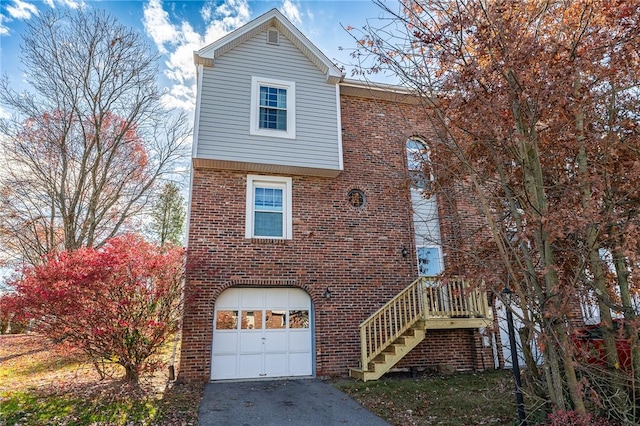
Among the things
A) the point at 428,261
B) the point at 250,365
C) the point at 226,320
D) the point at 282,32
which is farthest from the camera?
the point at 282,32

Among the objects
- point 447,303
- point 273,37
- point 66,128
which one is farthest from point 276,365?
point 66,128

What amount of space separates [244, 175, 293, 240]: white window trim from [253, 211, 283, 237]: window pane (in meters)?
0.14

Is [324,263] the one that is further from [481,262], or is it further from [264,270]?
[481,262]

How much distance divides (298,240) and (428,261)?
13.5 feet

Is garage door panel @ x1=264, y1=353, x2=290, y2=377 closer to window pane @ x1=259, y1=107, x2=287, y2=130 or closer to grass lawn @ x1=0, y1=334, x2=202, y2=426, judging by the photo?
grass lawn @ x1=0, y1=334, x2=202, y2=426

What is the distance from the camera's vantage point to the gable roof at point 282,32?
1028 centimetres

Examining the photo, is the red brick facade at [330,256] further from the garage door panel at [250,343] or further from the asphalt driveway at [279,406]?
the asphalt driveway at [279,406]

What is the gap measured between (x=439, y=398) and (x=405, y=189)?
4401mm

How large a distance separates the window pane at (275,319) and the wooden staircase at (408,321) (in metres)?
2.10

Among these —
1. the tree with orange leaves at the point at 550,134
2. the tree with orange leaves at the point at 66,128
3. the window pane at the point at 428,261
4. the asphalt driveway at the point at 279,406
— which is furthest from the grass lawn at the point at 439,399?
the tree with orange leaves at the point at 66,128

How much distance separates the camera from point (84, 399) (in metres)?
6.87

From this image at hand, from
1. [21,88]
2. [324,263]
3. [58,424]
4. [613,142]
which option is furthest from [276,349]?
[21,88]

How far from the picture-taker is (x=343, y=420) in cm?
604

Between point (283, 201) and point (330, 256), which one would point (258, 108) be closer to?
point (283, 201)
